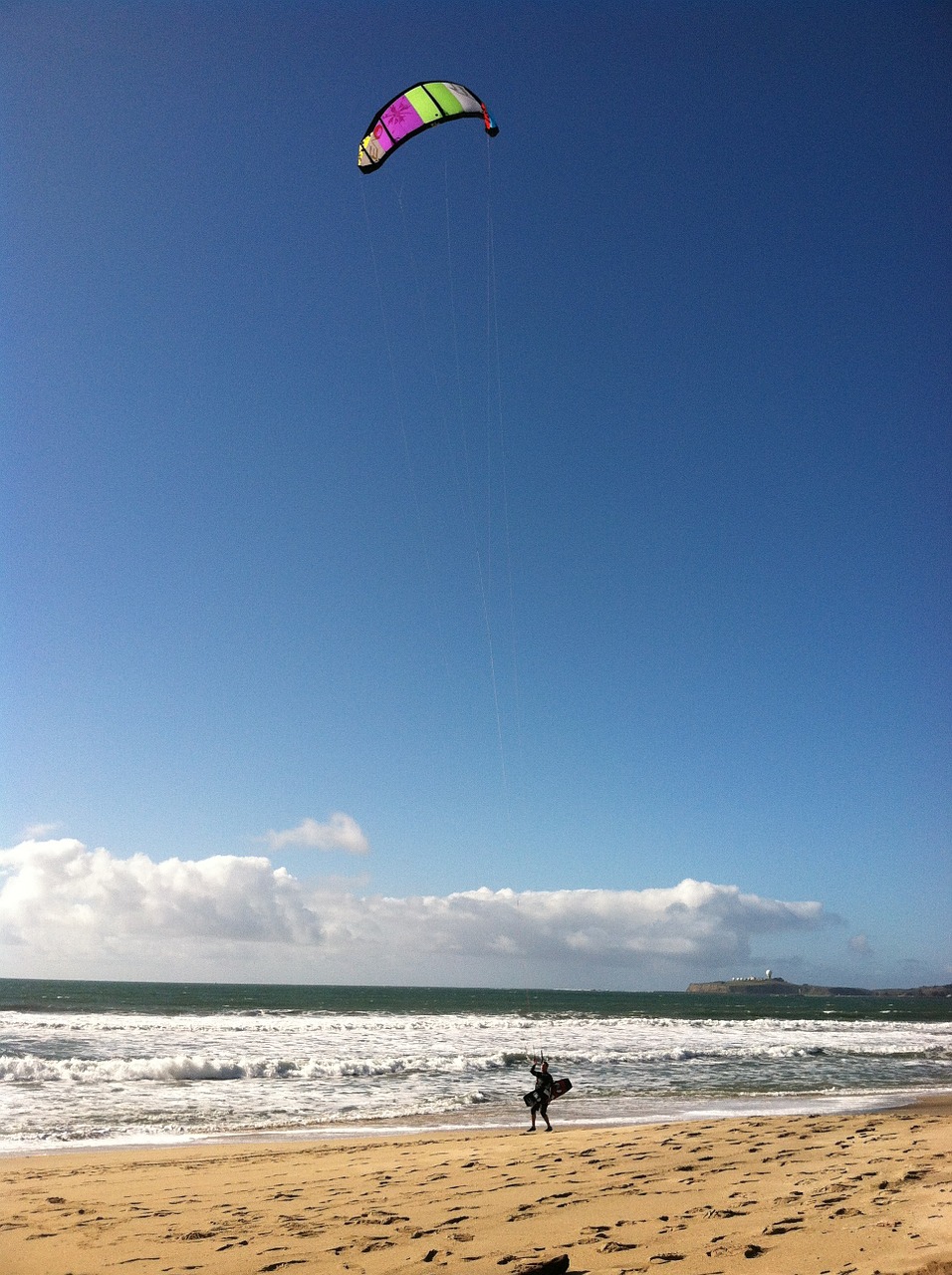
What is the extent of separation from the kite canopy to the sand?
442 inches

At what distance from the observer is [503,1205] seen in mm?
7062

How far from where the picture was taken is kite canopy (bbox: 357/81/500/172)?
10.4 meters

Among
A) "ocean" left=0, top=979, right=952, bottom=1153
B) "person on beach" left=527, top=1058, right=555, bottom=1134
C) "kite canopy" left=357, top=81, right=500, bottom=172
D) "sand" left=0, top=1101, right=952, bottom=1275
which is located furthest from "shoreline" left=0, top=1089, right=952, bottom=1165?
"kite canopy" left=357, top=81, right=500, bottom=172

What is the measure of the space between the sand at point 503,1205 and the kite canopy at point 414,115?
442 inches

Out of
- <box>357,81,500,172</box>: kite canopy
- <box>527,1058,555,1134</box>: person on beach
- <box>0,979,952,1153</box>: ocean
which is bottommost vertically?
<box>0,979,952,1153</box>: ocean

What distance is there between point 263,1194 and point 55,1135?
5.94 meters

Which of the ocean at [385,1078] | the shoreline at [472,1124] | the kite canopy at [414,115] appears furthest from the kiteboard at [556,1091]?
the kite canopy at [414,115]

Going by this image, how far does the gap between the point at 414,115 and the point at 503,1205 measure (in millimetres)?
12127

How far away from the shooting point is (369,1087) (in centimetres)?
1727

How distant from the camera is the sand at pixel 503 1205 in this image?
17.9 feet

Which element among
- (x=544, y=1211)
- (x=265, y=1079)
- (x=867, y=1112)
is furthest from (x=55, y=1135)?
(x=867, y=1112)

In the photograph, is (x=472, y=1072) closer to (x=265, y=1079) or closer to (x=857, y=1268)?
(x=265, y=1079)

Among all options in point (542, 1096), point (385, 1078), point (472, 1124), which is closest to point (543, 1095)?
point (542, 1096)

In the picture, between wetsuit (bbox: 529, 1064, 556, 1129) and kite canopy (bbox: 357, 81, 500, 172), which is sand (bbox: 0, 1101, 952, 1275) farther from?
kite canopy (bbox: 357, 81, 500, 172)
